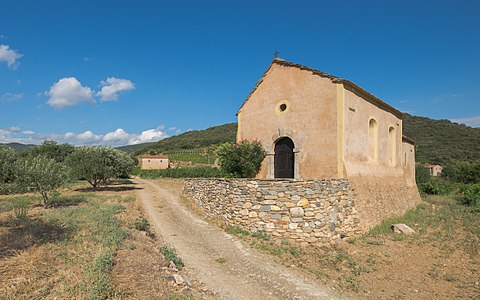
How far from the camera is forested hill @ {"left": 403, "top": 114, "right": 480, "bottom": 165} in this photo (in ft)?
144

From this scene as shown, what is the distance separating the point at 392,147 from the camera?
14.7m

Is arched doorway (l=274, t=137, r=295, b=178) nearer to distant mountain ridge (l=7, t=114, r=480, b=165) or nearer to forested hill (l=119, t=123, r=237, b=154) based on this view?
distant mountain ridge (l=7, t=114, r=480, b=165)

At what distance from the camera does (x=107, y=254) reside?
211 inches

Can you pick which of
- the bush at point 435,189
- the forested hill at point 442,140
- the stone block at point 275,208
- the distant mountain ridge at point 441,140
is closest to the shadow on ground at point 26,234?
the stone block at point 275,208

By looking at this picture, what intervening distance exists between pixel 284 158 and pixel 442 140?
53953 mm

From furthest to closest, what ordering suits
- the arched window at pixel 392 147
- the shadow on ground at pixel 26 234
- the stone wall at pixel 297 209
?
the arched window at pixel 392 147
the stone wall at pixel 297 209
the shadow on ground at pixel 26 234

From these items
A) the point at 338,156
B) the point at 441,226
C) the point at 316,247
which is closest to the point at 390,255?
the point at 316,247

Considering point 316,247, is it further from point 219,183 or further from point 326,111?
point 326,111

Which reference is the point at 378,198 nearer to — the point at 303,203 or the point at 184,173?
the point at 303,203

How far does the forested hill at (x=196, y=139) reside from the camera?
76.6 m

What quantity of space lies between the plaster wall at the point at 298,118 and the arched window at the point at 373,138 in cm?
353

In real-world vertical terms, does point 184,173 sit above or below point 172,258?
above

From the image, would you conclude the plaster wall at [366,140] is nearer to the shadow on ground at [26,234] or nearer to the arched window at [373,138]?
the arched window at [373,138]

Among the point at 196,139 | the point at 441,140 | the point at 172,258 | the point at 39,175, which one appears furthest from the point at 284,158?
the point at 196,139
